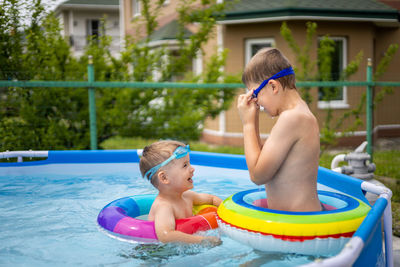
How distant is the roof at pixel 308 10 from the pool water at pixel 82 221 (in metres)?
6.35

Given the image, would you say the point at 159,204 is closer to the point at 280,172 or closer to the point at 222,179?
the point at 280,172

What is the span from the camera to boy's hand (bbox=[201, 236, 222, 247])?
269 centimetres

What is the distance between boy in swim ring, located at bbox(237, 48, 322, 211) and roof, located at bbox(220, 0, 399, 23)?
8070 millimetres

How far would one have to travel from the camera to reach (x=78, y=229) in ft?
10.4

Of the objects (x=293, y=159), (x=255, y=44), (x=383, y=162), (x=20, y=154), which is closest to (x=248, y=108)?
(x=293, y=159)

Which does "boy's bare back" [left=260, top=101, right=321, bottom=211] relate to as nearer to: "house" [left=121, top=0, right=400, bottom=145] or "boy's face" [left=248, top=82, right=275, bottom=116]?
"boy's face" [left=248, top=82, right=275, bottom=116]

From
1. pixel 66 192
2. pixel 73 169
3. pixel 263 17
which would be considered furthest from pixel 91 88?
pixel 263 17

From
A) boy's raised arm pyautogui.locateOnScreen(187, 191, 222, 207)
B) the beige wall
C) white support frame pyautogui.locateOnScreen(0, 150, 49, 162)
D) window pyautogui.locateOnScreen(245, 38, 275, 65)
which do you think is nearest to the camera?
boy's raised arm pyautogui.locateOnScreen(187, 191, 222, 207)

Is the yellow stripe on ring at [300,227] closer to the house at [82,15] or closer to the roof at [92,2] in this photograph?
the house at [82,15]

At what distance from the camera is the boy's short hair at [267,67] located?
2.41 meters

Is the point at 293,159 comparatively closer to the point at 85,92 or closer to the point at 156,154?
the point at 156,154

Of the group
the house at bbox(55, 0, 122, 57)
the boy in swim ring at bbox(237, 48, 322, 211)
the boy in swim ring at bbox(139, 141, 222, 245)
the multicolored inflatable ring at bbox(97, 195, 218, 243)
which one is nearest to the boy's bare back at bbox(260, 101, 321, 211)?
the boy in swim ring at bbox(237, 48, 322, 211)

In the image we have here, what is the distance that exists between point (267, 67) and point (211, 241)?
3.74 feet

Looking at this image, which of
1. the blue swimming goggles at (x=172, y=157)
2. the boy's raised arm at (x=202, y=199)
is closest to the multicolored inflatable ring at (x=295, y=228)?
the blue swimming goggles at (x=172, y=157)
